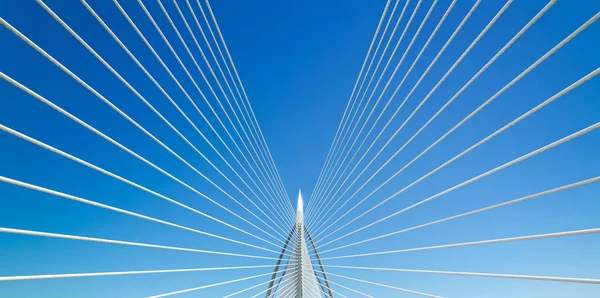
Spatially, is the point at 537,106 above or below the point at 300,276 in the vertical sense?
above

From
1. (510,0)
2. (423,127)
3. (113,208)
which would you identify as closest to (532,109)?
(510,0)

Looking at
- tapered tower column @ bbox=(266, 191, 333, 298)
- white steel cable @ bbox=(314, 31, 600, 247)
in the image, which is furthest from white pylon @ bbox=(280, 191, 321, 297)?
white steel cable @ bbox=(314, 31, 600, 247)

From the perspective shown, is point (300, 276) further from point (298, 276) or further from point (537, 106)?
point (537, 106)

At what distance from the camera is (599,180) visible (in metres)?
0.92

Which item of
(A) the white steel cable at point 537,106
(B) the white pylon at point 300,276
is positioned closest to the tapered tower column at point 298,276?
(B) the white pylon at point 300,276

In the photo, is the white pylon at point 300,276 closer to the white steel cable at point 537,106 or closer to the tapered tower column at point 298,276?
the tapered tower column at point 298,276

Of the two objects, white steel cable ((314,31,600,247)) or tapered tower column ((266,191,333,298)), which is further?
tapered tower column ((266,191,333,298))

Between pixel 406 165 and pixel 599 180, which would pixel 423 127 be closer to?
pixel 406 165

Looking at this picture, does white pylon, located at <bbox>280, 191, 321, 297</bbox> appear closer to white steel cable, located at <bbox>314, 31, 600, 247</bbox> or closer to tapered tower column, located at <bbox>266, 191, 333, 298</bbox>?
tapered tower column, located at <bbox>266, 191, 333, 298</bbox>

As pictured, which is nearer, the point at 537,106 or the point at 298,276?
the point at 537,106

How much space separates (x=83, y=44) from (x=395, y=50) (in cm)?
250

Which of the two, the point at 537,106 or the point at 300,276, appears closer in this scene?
the point at 537,106

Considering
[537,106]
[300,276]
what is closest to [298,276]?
[300,276]

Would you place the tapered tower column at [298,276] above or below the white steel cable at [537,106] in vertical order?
below
